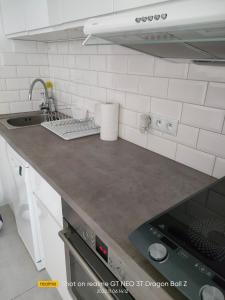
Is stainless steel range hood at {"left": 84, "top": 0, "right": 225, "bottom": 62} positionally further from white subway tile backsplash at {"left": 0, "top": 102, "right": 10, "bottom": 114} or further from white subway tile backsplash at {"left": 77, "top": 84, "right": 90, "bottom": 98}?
white subway tile backsplash at {"left": 0, "top": 102, "right": 10, "bottom": 114}

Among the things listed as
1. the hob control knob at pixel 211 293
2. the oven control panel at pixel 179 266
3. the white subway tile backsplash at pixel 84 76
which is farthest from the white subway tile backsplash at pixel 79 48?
the hob control knob at pixel 211 293

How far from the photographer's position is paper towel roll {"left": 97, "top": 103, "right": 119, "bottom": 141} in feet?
4.22

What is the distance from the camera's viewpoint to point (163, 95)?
42.3 inches

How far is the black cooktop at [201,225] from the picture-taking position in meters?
0.52

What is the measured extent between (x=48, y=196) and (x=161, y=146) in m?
0.63

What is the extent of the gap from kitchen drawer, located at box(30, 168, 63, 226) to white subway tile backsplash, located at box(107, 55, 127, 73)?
760 mm

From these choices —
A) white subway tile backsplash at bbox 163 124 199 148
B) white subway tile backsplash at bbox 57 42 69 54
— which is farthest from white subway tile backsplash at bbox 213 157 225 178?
white subway tile backsplash at bbox 57 42 69 54

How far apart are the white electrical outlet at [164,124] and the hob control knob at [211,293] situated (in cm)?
73

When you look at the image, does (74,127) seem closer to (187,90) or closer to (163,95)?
(163,95)

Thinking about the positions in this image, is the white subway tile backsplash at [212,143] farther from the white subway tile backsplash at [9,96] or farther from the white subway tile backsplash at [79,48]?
the white subway tile backsplash at [9,96]

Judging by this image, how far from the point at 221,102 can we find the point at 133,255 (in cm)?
66

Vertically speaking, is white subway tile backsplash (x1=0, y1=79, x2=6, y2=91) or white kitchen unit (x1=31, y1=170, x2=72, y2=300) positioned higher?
white subway tile backsplash (x1=0, y1=79, x2=6, y2=91)

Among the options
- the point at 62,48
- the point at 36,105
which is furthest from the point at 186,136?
the point at 36,105

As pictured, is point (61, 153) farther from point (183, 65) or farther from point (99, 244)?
point (183, 65)
